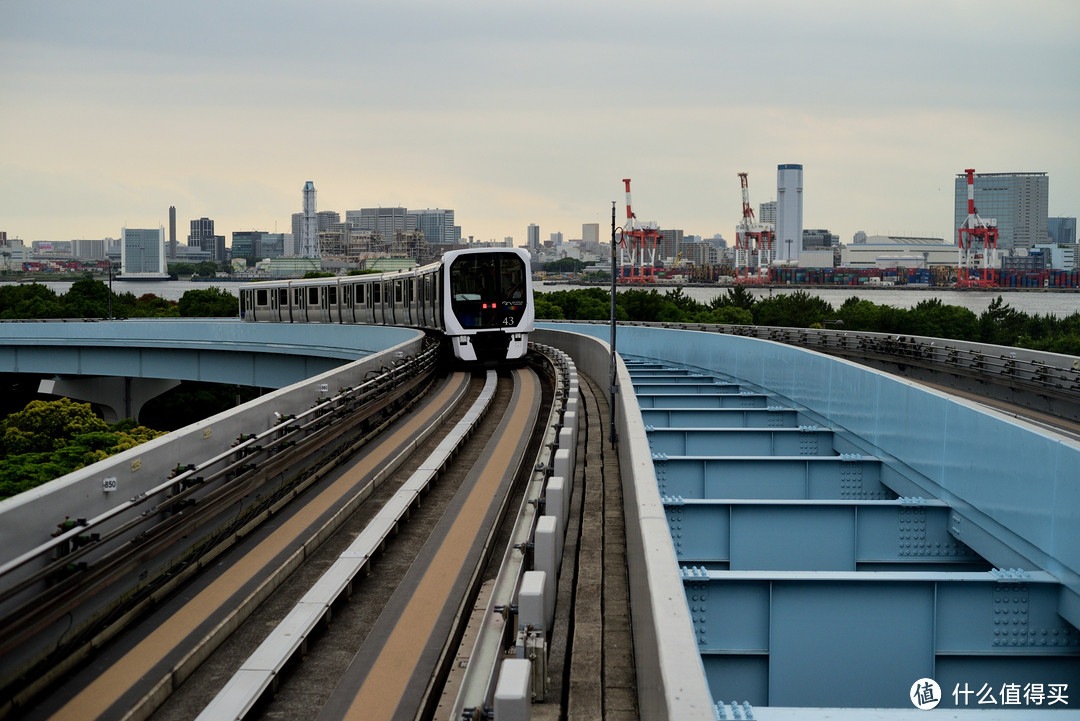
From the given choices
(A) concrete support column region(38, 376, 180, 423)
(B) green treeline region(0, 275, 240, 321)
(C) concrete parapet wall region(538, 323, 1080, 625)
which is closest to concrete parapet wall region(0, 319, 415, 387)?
(A) concrete support column region(38, 376, 180, 423)

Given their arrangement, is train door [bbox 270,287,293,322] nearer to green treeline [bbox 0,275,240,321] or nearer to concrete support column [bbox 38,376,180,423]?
concrete support column [bbox 38,376,180,423]

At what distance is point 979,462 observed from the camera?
1092cm

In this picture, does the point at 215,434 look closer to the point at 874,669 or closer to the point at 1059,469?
the point at 874,669

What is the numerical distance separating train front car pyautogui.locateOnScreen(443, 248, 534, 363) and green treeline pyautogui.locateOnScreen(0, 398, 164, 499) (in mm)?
11622

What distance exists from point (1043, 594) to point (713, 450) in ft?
27.2

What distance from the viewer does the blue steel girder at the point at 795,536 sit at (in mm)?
11211

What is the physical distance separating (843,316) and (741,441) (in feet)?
292

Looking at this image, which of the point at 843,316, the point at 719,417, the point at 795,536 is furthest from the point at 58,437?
the point at 843,316

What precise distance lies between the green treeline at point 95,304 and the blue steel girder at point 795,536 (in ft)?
308

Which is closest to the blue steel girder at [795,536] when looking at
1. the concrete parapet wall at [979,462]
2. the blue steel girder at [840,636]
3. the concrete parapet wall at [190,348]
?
the concrete parapet wall at [979,462]

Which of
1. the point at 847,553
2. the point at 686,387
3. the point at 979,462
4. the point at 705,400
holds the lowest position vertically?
the point at 847,553

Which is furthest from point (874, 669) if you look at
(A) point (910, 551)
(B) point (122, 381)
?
(B) point (122, 381)

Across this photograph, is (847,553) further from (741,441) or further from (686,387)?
(686,387)

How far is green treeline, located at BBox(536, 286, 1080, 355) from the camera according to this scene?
86.9 m
